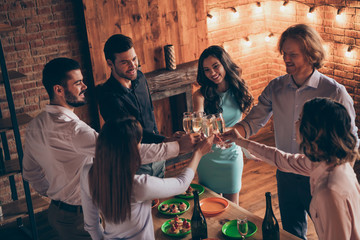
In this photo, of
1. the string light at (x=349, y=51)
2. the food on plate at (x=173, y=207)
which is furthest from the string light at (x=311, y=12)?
the food on plate at (x=173, y=207)

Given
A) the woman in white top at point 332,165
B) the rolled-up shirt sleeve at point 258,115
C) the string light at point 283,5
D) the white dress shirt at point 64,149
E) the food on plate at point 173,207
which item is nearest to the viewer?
the woman in white top at point 332,165

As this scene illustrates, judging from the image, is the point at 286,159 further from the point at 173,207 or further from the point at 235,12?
the point at 235,12

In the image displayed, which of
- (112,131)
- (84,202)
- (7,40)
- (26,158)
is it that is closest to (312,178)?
(112,131)

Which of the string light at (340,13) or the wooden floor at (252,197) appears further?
the string light at (340,13)

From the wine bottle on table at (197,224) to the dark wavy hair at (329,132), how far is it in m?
0.76

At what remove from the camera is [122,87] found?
2.89m

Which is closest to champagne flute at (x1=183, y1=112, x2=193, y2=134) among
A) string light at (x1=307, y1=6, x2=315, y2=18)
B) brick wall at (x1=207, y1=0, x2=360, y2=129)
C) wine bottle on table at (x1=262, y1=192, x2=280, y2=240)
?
wine bottle on table at (x1=262, y1=192, x2=280, y2=240)

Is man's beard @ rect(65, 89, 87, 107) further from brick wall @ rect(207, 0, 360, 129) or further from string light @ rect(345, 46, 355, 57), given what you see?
string light @ rect(345, 46, 355, 57)

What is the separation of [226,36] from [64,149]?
3.62m

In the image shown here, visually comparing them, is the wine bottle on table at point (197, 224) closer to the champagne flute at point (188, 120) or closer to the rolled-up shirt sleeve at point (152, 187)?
the rolled-up shirt sleeve at point (152, 187)

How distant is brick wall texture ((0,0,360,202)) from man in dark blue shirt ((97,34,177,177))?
60.2 inches

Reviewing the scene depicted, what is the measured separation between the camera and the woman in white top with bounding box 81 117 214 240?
1.72m

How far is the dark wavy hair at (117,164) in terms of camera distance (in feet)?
5.62

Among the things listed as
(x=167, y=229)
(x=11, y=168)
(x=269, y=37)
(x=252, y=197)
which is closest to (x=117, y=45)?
(x=167, y=229)
